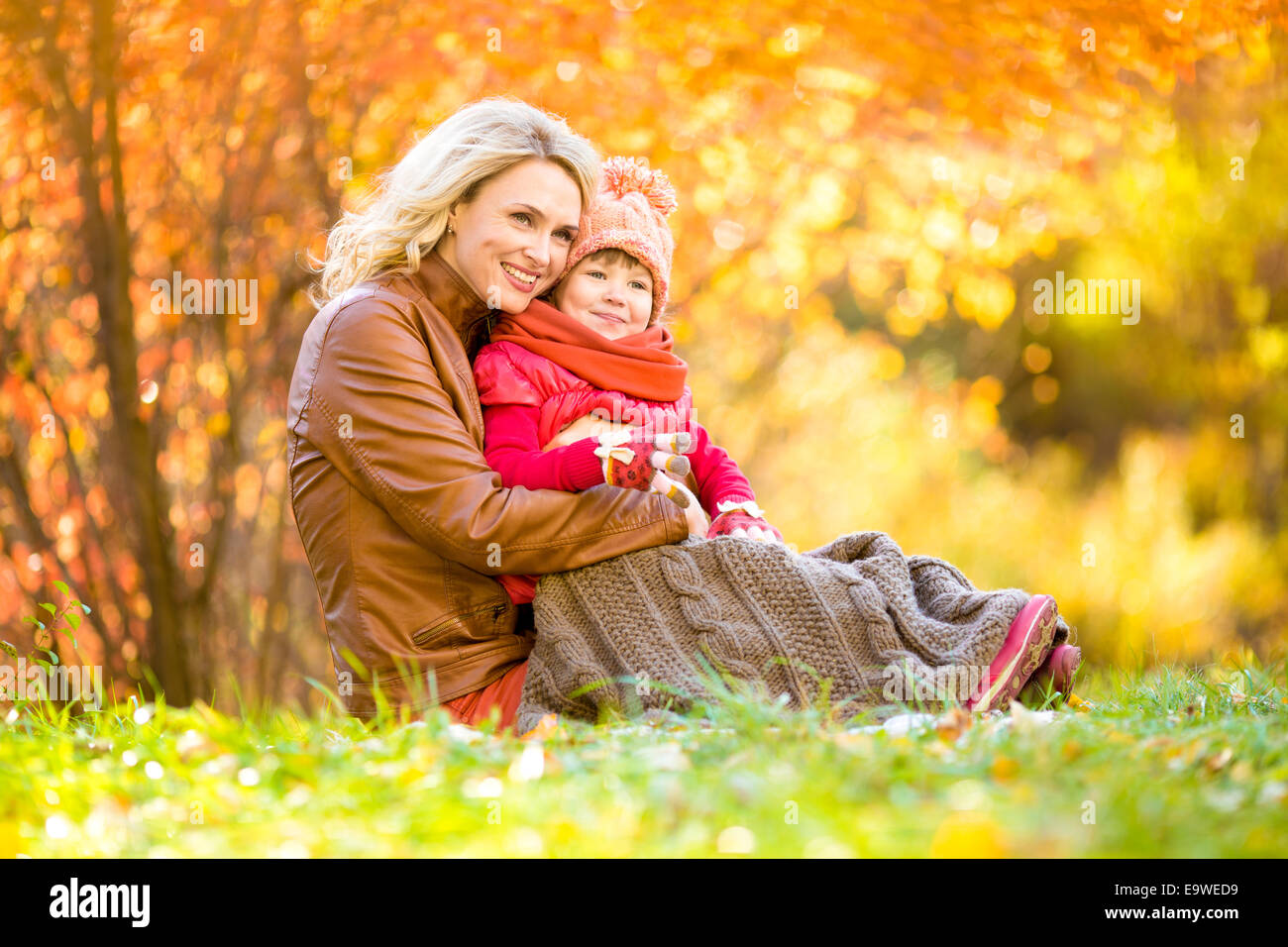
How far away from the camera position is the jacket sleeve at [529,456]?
2.85 metres

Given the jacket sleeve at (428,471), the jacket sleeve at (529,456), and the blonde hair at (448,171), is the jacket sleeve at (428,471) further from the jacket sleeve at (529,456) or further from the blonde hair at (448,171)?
the blonde hair at (448,171)

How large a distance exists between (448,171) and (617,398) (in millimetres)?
757

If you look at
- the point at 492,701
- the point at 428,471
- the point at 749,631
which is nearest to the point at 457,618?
the point at 492,701

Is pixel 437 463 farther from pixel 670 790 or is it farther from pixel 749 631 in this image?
pixel 670 790

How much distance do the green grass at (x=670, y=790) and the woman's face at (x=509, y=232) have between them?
4.03 feet

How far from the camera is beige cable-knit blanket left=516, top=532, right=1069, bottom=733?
9.05 ft

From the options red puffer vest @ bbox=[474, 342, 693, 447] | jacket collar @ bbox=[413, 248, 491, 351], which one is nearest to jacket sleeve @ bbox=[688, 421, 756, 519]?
red puffer vest @ bbox=[474, 342, 693, 447]

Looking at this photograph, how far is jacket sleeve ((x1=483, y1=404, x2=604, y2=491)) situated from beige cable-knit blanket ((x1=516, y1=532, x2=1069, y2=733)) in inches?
9.1

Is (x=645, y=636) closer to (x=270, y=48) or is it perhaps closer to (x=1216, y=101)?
(x=270, y=48)

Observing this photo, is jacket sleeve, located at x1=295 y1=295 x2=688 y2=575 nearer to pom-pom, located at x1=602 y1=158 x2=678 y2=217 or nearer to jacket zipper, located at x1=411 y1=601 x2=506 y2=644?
jacket zipper, located at x1=411 y1=601 x2=506 y2=644

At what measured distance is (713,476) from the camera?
3459mm

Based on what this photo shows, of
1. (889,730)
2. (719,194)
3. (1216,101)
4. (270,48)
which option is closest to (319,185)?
(270,48)

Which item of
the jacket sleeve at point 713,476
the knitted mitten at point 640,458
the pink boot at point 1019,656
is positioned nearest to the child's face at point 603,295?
the jacket sleeve at point 713,476
